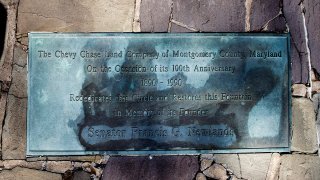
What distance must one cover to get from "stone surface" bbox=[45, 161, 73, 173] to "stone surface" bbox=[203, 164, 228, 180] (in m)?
0.77

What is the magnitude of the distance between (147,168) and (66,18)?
37.4 inches

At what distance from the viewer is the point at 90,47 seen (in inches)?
89.7

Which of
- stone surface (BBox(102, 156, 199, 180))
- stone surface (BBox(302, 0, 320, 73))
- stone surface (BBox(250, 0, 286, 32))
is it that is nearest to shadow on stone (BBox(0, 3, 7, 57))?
stone surface (BBox(102, 156, 199, 180))

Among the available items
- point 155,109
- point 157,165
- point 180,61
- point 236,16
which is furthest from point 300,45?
point 157,165

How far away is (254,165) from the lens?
237cm

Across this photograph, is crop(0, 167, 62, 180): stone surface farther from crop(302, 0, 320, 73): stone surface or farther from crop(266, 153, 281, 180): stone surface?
crop(302, 0, 320, 73): stone surface

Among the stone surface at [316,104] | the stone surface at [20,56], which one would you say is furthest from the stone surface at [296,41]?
the stone surface at [20,56]

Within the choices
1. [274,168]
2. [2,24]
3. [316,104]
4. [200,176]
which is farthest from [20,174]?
[316,104]

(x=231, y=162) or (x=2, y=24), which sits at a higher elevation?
(x=2, y=24)

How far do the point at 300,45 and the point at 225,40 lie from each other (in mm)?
449

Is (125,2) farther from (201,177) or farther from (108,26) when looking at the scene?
(201,177)

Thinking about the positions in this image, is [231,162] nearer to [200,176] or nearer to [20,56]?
[200,176]

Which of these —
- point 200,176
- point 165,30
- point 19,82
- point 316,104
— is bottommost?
point 200,176

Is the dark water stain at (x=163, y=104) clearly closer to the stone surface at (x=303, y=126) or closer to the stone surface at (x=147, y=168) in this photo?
the stone surface at (x=147, y=168)
